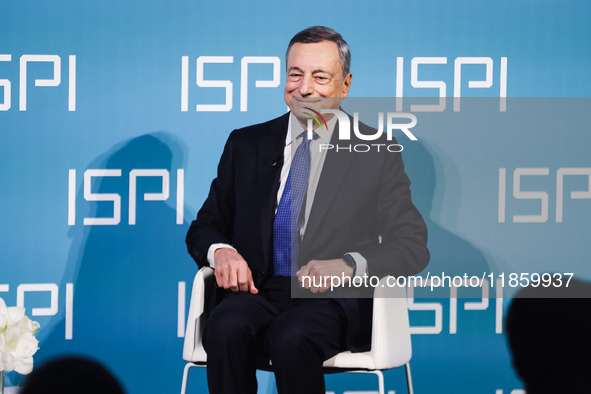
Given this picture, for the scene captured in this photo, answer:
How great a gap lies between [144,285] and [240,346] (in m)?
1.15

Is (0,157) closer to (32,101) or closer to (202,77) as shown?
(32,101)

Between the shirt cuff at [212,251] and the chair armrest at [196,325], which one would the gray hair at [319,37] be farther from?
the chair armrest at [196,325]

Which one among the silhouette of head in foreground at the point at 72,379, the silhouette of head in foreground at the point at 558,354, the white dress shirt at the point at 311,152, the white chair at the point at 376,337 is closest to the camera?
the silhouette of head in foreground at the point at 72,379

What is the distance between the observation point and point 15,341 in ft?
7.23

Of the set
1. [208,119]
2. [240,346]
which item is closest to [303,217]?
[240,346]

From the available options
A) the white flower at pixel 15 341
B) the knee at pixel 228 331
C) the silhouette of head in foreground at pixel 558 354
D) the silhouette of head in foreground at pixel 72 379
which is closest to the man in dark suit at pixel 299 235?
the knee at pixel 228 331

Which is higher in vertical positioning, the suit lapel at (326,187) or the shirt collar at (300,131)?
the shirt collar at (300,131)

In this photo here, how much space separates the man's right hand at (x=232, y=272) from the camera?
2333mm

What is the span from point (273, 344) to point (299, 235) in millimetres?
467

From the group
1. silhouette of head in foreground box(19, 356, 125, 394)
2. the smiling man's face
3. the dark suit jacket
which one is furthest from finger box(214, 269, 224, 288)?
silhouette of head in foreground box(19, 356, 125, 394)

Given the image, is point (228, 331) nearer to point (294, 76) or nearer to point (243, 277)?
point (243, 277)

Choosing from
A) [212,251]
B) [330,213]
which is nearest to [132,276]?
[212,251]

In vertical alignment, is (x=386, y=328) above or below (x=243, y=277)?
below

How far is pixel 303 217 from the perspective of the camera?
8.34 feet
